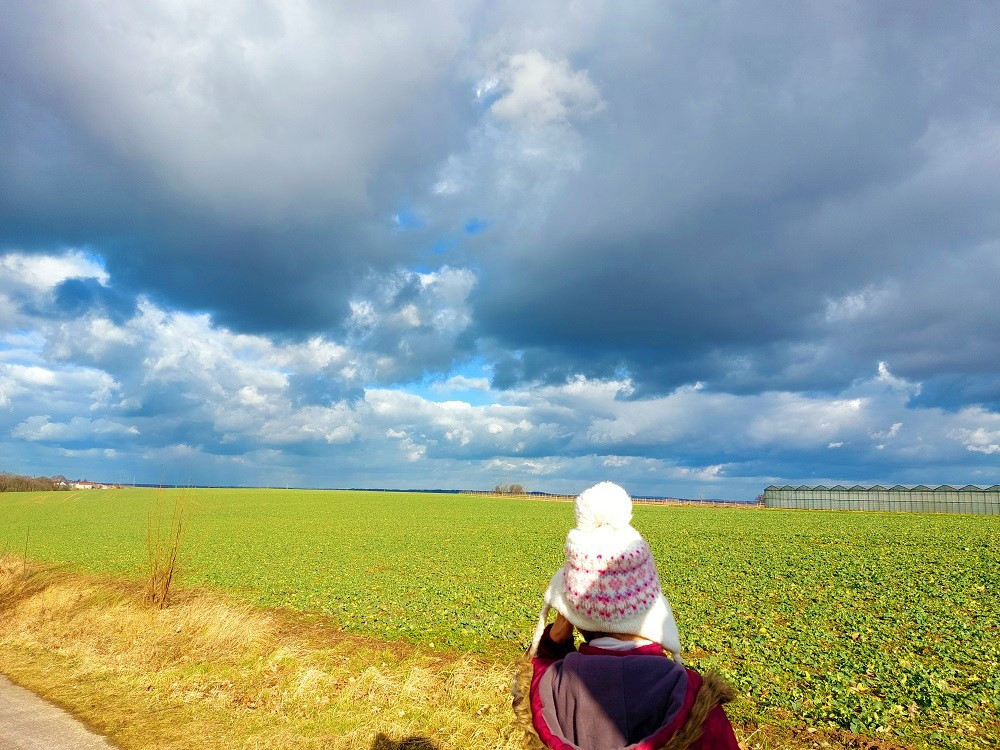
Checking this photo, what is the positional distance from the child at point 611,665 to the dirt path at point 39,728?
728cm

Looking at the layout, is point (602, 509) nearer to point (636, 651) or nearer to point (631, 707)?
Result: point (636, 651)

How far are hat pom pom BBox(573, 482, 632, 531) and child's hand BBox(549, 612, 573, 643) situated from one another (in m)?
0.47

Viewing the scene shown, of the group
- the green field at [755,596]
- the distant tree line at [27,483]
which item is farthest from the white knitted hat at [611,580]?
the distant tree line at [27,483]

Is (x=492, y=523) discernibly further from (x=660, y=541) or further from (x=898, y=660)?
(x=898, y=660)

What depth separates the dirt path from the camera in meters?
7.91

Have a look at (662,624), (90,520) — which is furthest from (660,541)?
(90,520)

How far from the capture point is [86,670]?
1090cm

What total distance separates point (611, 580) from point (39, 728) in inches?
350

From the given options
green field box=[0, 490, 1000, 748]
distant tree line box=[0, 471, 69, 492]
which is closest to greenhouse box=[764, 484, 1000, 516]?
green field box=[0, 490, 1000, 748]

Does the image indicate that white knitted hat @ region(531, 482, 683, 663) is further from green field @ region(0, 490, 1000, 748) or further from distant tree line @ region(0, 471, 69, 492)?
distant tree line @ region(0, 471, 69, 492)

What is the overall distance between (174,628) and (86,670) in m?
1.54

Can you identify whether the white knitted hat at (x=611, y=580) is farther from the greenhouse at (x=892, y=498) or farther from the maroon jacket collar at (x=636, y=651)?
the greenhouse at (x=892, y=498)

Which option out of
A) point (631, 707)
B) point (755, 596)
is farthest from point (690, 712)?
point (755, 596)

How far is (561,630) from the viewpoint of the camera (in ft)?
10.9
